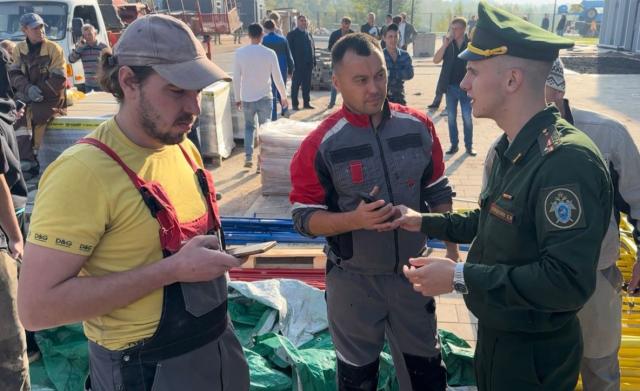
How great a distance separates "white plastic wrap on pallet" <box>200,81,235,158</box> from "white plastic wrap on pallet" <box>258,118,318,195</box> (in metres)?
1.22

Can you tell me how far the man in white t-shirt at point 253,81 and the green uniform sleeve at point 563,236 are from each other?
22.9 ft

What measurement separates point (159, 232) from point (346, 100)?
1.30m

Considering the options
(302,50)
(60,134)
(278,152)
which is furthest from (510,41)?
(302,50)

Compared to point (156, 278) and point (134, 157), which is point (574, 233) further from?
point (134, 157)

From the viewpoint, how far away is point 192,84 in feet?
6.27

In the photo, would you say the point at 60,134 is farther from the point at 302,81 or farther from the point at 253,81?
the point at 302,81

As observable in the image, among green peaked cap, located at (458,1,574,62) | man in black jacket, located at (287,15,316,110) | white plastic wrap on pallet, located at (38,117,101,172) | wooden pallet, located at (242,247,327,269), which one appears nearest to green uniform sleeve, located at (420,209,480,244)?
green peaked cap, located at (458,1,574,62)

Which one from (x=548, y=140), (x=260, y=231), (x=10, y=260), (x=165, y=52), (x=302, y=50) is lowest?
(x=260, y=231)

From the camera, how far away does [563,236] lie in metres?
1.76

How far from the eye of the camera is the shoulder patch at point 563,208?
1754 mm

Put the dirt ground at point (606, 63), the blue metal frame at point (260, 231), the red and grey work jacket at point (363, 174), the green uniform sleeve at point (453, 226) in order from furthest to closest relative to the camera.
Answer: the dirt ground at point (606, 63)
the blue metal frame at point (260, 231)
the red and grey work jacket at point (363, 174)
the green uniform sleeve at point (453, 226)

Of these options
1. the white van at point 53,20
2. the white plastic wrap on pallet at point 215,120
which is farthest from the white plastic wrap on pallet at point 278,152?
the white van at point 53,20

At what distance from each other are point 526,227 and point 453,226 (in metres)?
0.66

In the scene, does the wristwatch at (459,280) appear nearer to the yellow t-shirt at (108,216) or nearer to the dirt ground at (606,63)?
the yellow t-shirt at (108,216)
